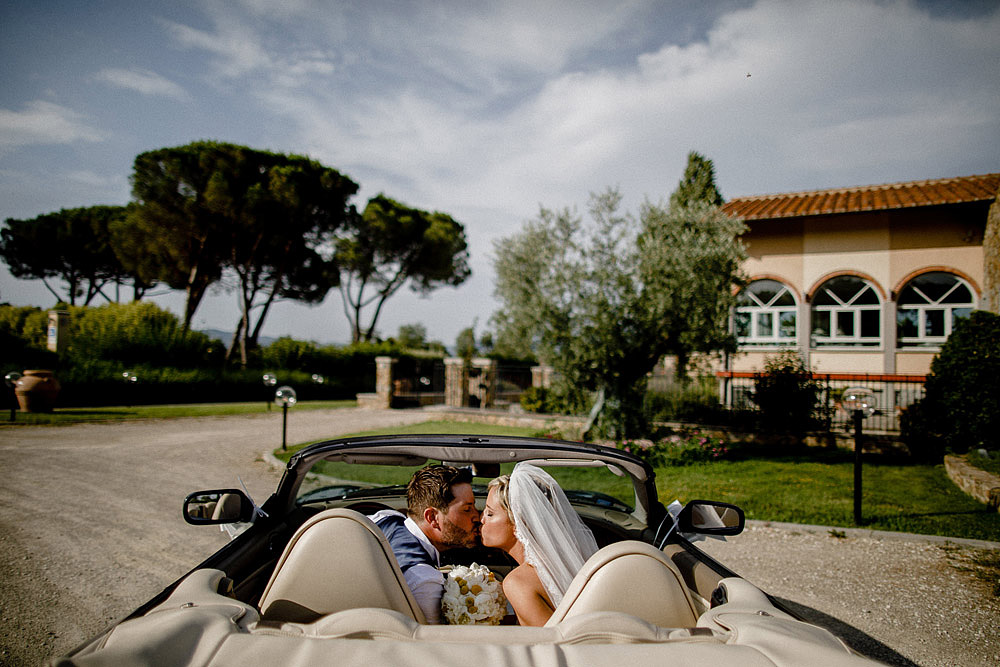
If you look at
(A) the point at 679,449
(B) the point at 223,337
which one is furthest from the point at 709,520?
(B) the point at 223,337

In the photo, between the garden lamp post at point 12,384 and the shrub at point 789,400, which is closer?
the shrub at point 789,400

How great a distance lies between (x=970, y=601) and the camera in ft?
14.5

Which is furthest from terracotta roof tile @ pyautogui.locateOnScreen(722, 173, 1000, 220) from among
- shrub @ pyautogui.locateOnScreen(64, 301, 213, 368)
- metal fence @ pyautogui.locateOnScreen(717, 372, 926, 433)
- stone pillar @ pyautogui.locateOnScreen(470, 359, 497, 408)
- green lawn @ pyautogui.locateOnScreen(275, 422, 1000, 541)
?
shrub @ pyautogui.locateOnScreen(64, 301, 213, 368)

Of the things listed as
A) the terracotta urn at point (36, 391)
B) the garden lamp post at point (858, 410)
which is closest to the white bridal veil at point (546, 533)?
the garden lamp post at point (858, 410)

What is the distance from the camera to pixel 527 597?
2.01m

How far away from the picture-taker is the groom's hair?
2.33 m

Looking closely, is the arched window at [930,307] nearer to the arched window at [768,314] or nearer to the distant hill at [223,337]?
the arched window at [768,314]

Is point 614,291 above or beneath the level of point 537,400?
above

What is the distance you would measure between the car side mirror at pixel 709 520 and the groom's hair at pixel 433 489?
100 centimetres

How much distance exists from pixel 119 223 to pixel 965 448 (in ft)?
101

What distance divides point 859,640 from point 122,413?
694 inches

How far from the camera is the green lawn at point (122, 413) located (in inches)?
521

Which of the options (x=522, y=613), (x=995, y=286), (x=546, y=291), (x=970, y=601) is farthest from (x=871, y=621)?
(x=995, y=286)

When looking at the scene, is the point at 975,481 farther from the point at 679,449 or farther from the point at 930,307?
the point at 930,307
